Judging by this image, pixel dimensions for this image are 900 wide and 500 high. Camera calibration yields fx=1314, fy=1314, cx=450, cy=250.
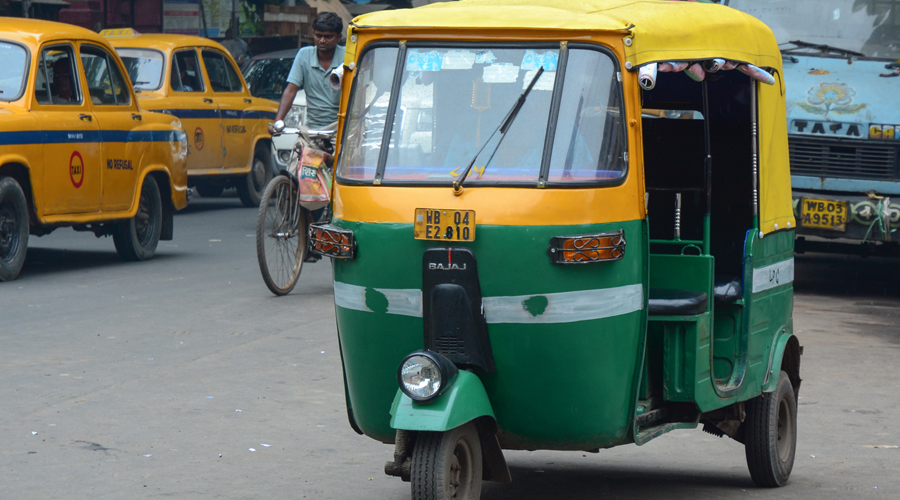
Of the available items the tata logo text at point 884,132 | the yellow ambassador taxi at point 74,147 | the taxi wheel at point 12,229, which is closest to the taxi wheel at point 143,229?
the yellow ambassador taxi at point 74,147

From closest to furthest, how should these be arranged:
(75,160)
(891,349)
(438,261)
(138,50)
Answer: (438,261), (891,349), (75,160), (138,50)

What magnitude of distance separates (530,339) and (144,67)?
458 inches

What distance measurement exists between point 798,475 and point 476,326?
6.55ft

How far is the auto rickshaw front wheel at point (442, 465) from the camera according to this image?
393 cm

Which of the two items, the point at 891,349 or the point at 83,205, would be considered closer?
the point at 891,349

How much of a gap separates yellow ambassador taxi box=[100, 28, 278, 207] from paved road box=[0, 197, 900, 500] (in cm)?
482

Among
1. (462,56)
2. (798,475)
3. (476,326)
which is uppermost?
(462,56)

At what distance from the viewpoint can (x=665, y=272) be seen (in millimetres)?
4930

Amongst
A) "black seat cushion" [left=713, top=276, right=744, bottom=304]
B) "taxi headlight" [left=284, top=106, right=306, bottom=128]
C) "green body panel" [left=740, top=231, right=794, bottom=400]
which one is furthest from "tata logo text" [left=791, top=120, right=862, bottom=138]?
"taxi headlight" [left=284, top=106, right=306, bottom=128]

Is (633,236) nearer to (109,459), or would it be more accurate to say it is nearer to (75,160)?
(109,459)

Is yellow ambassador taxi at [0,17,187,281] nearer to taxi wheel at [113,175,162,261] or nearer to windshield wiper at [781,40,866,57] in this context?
taxi wheel at [113,175,162,261]

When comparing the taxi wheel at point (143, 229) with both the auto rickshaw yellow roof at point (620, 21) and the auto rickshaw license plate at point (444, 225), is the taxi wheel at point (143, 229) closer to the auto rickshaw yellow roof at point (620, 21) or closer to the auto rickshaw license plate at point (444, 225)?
the auto rickshaw yellow roof at point (620, 21)

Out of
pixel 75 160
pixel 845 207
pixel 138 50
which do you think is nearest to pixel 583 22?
pixel 845 207

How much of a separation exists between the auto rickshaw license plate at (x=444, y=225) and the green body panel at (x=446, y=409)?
428mm
